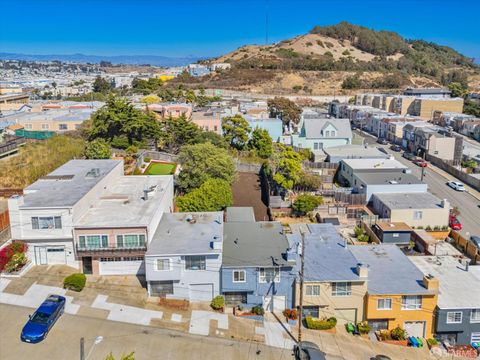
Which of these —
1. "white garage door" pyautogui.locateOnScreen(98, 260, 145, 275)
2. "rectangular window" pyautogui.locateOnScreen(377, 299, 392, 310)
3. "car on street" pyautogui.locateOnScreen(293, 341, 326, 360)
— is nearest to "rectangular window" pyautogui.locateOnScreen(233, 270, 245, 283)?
"car on street" pyautogui.locateOnScreen(293, 341, 326, 360)

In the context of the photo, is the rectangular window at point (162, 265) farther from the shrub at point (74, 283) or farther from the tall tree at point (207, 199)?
the tall tree at point (207, 199)

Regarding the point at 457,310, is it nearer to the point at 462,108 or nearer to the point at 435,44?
the point at 462,108

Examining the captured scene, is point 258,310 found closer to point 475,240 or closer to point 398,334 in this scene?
point 398,334

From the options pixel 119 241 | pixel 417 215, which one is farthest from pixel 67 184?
pixel 417 215

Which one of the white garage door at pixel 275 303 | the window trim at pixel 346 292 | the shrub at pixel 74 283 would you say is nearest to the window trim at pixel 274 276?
the white garage door at pixel 275 303

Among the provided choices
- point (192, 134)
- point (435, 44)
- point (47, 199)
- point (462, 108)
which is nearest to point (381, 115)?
point (462, 108)

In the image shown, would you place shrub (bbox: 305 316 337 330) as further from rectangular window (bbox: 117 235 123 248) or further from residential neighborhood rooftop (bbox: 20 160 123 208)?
residential neighborhood rooftop (bbox: 20 160 123 208)

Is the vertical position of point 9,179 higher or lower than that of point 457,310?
higher
